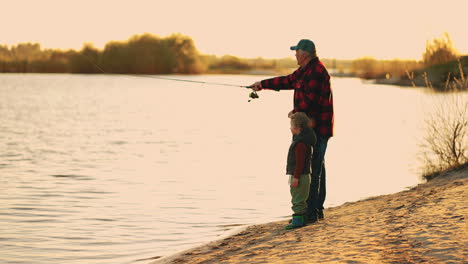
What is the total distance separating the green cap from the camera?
6.71 m

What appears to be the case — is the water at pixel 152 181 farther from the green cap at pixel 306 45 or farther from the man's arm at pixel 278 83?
the green cap at pixel 306 45

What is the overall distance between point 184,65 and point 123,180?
298 feet

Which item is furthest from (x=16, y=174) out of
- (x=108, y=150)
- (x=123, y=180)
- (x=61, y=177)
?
(x=108, y=150)

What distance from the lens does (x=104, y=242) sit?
7910mm

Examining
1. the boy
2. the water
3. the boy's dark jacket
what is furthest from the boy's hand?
the water

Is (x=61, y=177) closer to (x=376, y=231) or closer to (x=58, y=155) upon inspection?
(x=58, y=155)

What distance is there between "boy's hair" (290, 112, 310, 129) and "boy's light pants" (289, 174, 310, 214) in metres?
0.51

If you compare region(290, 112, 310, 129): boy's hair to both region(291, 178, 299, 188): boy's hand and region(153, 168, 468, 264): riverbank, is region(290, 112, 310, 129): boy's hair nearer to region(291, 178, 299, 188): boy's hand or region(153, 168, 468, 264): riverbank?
region(291, 178, 299, 188): boy's hand

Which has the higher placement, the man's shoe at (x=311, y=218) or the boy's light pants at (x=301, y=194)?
the boy's light pants at (x=301, y=194)

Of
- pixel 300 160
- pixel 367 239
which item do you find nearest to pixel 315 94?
pixel 300 160

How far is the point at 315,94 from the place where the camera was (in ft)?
22.0

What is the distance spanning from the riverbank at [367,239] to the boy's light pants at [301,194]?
0.20 metres

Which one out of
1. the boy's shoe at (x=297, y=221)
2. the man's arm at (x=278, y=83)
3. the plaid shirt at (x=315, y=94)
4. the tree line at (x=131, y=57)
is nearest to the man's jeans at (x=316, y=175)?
the plaid shirt at (x=315, y=94)

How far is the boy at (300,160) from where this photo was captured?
6562mm
